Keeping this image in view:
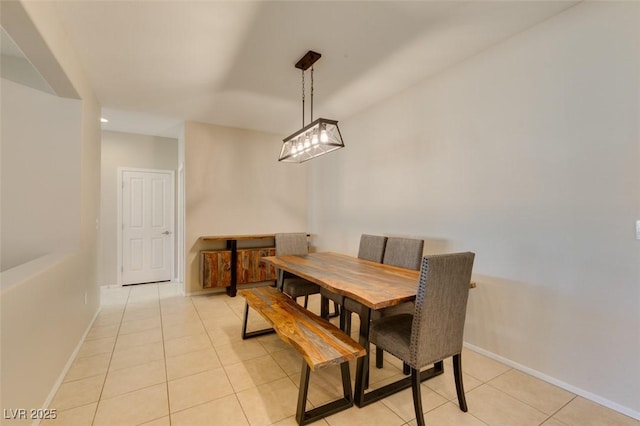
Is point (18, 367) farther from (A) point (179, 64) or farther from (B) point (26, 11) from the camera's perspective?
(A) point (179, 64)

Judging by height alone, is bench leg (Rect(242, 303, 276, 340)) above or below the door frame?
below

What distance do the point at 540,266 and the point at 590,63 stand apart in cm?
149

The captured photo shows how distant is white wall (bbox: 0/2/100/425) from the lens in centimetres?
144

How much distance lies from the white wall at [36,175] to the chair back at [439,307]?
9.83ft

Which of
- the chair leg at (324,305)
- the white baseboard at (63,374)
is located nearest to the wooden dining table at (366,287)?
the chair leg at (324,305)

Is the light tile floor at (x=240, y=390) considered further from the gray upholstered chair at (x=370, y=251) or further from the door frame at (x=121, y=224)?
the door frame at (x=121, y=224)

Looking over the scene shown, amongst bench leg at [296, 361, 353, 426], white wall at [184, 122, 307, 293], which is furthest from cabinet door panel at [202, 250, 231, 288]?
bench leg at [296, 361, 353, 426]

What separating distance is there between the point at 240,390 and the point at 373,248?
1844 mm

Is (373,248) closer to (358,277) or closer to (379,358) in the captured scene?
(358,277)

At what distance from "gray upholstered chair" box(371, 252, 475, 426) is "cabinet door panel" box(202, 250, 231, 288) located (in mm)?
3076

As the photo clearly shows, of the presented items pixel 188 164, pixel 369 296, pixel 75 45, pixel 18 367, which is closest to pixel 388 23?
pixel 369 296

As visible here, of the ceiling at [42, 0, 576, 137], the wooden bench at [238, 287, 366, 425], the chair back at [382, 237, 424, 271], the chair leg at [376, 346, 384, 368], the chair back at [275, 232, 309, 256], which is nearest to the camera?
the wooden bench at [238, 287, 366, 425]

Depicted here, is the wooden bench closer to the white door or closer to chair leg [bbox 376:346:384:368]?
chair leg [bbox 376:346:384:368]

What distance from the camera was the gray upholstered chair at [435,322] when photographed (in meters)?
1.65
